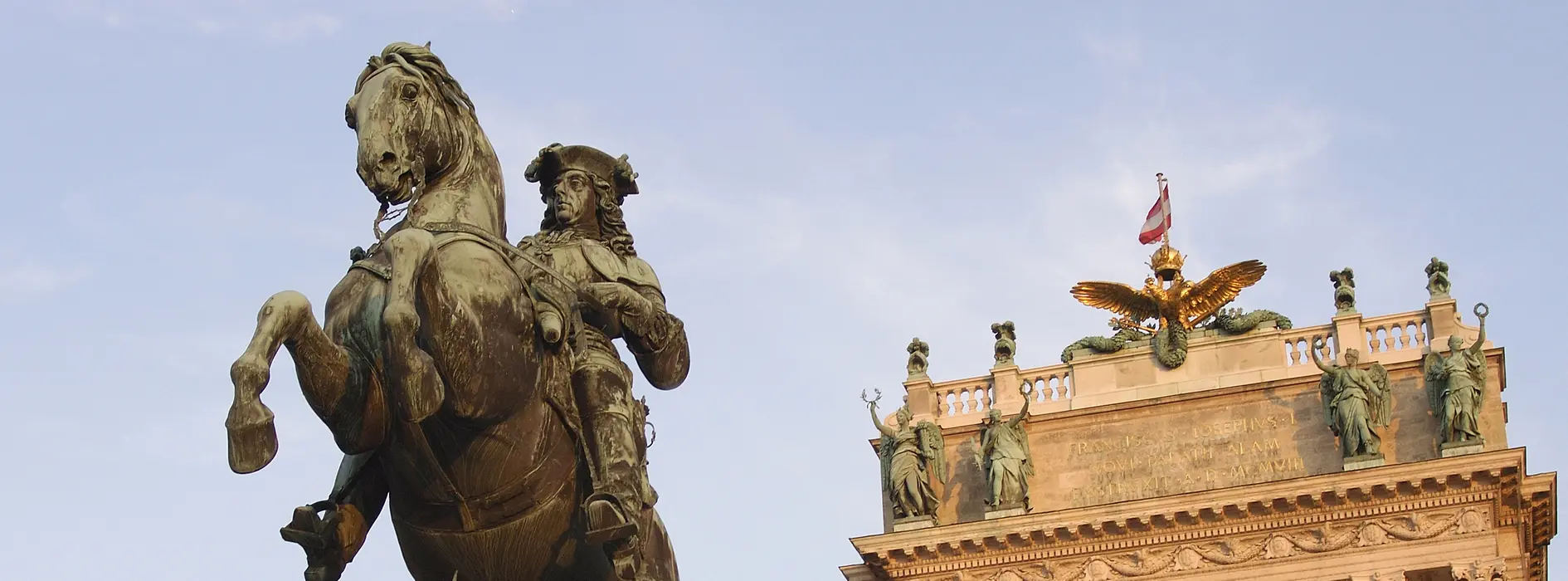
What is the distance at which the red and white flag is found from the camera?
142 feet

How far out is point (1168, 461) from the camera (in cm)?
3922

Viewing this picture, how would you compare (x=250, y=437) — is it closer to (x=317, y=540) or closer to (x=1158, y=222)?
(x=317, y=540)

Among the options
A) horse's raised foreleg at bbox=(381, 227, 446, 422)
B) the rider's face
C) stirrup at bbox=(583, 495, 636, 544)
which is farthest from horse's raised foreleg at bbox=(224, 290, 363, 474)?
the rider's face

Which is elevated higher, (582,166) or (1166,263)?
(1166,263)

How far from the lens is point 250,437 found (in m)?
6.29

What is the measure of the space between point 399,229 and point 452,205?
24cm

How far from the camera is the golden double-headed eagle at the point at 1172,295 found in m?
40.3

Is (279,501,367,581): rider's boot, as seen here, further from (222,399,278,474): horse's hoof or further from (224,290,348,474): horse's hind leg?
(222,399,278,474): horse's hoof

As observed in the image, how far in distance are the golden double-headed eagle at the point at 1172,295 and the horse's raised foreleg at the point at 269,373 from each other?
113 ft

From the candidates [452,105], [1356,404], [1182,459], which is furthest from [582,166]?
[1182,459]

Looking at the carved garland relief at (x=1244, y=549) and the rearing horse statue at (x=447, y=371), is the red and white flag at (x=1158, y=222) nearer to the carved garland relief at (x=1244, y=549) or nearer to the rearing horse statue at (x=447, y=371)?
the carved garland relief at (x=1244, y=549)

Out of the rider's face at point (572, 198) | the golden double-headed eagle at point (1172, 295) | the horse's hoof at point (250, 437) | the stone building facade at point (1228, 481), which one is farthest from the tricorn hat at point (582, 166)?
the golden double-headed eagle at point (1172, 295)

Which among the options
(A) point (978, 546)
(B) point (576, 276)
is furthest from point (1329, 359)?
(B) point (576, 276)

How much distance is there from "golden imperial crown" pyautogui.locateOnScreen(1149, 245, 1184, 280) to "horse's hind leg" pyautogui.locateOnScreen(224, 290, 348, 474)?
35336 mm
